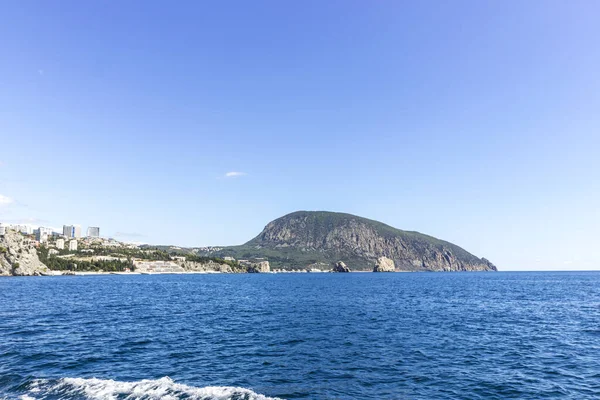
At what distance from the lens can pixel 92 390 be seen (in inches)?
1169

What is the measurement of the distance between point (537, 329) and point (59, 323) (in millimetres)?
81000

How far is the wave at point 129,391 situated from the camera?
28219 millimetres

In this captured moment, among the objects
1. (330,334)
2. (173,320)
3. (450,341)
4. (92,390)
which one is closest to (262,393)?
(92,390)

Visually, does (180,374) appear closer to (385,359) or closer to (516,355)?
(385,359)

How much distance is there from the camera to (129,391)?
29391 mm

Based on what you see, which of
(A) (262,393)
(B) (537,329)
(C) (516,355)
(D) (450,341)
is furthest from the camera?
(B) (537,329)

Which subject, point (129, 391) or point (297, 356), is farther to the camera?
point (297, 356)

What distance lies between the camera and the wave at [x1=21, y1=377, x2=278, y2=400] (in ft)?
92.6

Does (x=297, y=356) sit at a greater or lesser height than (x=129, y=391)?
lesser

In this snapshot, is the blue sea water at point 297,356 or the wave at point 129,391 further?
the blue sea water at point 297,356

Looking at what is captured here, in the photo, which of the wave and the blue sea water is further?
the blue sea water

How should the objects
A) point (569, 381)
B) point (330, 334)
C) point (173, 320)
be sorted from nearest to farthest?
point (569, 381)
point (330, 334)
point (173, 320)

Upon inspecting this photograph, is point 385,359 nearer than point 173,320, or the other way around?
point 385,359

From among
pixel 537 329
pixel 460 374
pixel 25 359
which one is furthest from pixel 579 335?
pixel 25 359
